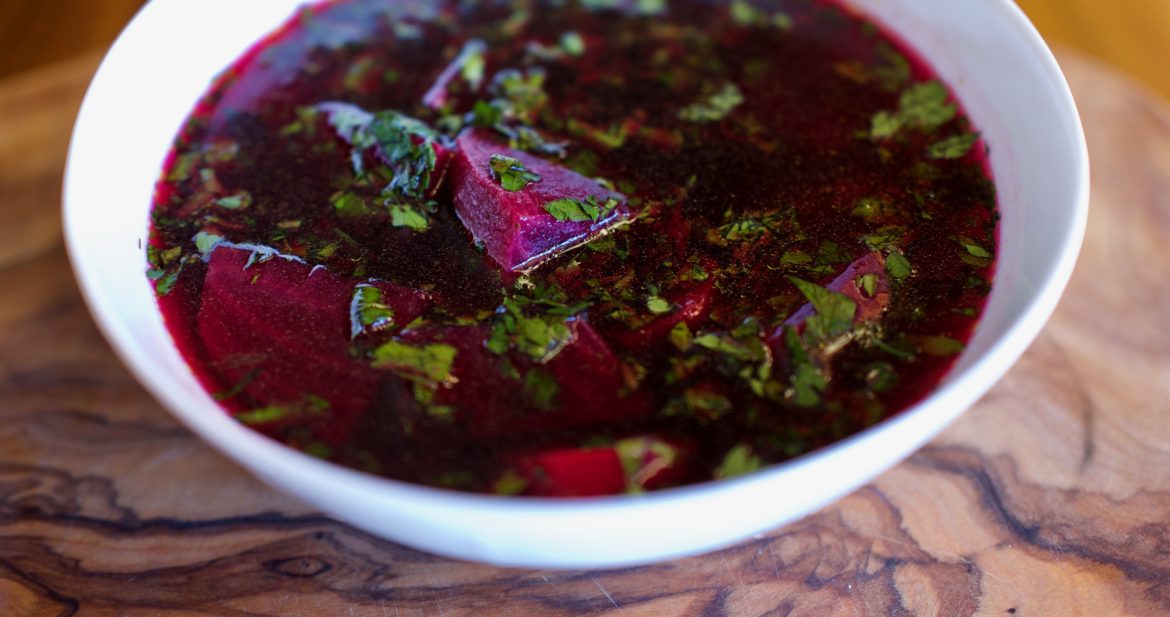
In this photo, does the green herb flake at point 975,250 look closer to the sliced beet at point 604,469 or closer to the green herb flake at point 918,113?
the green herb flake at point 918,113

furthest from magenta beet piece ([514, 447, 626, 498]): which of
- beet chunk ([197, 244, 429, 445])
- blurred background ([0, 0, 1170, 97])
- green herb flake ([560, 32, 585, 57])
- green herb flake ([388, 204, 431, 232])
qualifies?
blurred background ([0, 0, 1170, 97])

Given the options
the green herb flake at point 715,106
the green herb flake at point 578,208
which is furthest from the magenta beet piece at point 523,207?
the green herb flake at point 715,106

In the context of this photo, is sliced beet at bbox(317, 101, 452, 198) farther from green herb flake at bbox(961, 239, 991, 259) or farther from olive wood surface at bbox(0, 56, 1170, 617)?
green herb flake at bbox(961, 239, 991, 259)

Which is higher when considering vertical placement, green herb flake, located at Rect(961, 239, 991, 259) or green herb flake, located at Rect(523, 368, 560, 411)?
green herb flake, located at Rect(961, 239, 991, 259)

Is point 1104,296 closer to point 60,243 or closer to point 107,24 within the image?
point 60,243

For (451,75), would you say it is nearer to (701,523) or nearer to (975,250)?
(975,250)

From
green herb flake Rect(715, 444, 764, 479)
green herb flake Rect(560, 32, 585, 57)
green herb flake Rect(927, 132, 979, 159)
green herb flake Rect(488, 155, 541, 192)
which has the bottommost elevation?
green herb flake Rect(715, 444, 764, 479)
